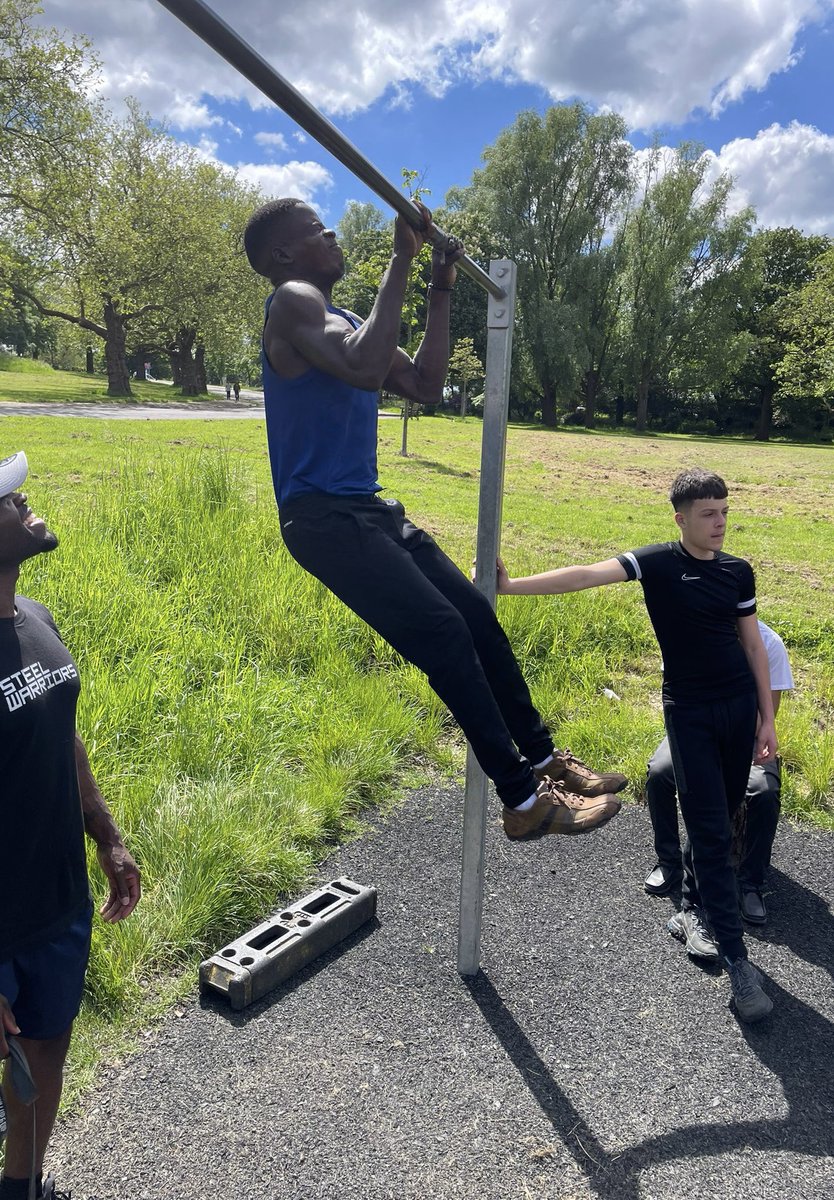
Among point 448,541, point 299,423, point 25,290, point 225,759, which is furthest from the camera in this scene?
point 25,290

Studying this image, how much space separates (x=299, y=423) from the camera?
237 cm

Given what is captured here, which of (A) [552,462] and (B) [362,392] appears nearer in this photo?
(B) [362,392]

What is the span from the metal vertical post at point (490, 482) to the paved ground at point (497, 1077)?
512 millimetres

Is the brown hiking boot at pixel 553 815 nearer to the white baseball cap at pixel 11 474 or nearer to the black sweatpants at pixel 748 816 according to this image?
the black sweatpants at pixel 748 816

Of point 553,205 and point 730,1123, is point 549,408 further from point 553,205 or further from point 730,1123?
point 730,1123

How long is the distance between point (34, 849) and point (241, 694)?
327 centimetres

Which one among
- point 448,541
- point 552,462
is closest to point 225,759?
point 448,541

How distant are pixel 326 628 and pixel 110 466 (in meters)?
5.85

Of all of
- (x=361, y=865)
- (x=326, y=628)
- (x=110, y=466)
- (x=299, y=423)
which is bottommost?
(x=361, y=865)

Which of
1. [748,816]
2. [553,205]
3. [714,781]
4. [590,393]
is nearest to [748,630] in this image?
[714,781]

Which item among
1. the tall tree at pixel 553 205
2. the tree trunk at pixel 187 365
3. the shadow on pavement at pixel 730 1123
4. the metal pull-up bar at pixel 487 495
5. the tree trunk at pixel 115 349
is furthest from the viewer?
the tree trunk at pixel 187 365

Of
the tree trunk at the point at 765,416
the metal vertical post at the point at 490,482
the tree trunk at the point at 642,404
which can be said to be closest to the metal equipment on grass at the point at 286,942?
the metal vertical post at the point at 490,482

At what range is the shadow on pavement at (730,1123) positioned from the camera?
2484mm

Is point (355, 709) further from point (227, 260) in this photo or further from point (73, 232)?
point (227, 260)
